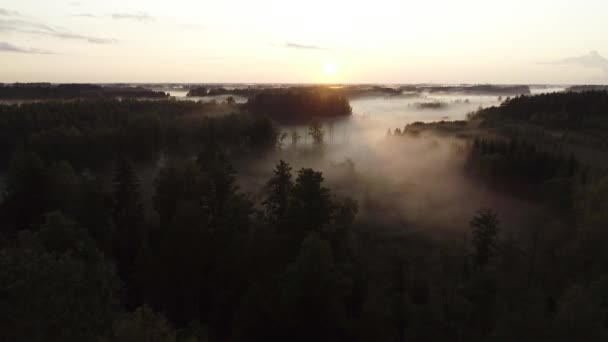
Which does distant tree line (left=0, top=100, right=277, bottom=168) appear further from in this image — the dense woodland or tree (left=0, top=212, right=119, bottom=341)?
tree (left=0, top=212, right=119, bottom=341)

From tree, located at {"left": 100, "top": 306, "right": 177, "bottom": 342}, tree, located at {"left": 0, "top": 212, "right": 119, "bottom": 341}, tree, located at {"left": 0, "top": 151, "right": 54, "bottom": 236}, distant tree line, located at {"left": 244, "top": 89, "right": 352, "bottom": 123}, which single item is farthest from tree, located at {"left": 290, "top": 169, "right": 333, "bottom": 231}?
distant tree line, located at {"left": 244, "top": 89, "right": 352, "bottom": 123}

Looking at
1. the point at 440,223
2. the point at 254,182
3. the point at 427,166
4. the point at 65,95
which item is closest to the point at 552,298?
the point at 440,223

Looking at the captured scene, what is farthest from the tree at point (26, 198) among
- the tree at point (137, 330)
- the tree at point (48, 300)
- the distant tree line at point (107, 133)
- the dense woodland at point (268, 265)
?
the distant tree line at point (107, 133)

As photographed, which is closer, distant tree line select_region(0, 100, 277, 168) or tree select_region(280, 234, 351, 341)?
tree select_region(280, 234, 351, 341)

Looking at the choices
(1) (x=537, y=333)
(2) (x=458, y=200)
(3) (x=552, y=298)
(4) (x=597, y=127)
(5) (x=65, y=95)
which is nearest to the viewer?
(1) (x=537, y=333)

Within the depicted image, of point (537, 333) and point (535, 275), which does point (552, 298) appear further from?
point (537, 333)

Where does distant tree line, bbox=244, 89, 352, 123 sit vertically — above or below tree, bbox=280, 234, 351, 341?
above

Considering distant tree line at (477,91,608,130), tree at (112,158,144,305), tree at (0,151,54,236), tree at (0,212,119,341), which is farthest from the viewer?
distant tree line at (477,91,608,130)

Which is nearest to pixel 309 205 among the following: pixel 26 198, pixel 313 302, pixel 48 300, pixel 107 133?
pixel 313 302
